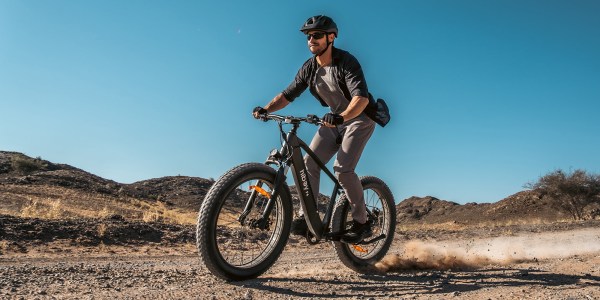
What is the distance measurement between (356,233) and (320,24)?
8.35ft

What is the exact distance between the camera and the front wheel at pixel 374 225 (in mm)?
6219

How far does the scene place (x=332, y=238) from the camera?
5902 mm

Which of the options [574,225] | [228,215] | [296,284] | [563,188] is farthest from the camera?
[563,188]

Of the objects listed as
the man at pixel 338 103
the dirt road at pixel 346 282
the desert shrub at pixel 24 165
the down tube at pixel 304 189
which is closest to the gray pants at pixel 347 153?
the man at pixel 338 103

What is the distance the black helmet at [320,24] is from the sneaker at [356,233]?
2.36m

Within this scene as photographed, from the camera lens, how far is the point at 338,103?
584 centimetres

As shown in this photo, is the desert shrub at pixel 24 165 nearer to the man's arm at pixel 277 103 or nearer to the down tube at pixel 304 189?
the man's arm at pixel 277 103

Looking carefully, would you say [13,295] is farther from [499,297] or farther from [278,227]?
[499,297]

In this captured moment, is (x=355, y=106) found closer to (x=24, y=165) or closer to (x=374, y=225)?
(x=374, y=225)

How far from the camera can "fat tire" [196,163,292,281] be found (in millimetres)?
4621

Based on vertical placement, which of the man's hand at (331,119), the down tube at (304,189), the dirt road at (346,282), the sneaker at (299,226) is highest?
the man's hand at (331,119)

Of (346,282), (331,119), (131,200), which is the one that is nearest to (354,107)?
(331,119)

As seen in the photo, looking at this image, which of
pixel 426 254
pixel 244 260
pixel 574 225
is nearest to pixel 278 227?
pixel 244 260

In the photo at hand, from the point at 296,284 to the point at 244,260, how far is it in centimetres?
62
